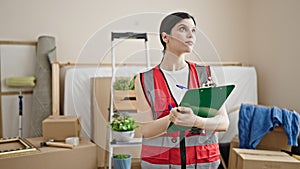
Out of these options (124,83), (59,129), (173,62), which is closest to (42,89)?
(59,129)

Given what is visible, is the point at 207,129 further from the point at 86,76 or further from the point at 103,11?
the point at 103,11

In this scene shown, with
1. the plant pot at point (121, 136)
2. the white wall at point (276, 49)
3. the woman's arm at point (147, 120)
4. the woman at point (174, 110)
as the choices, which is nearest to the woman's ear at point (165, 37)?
the woman at point (174, 110)

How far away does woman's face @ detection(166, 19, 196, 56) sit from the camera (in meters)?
0.87

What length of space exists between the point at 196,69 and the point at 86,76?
59.0 inches

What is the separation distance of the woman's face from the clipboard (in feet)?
0.41

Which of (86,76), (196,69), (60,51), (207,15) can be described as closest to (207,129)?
(196,69)

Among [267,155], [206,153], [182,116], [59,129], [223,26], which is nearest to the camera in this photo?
[182,116]

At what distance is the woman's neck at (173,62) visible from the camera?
0.88m

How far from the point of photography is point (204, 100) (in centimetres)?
84

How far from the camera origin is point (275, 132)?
2158 mm

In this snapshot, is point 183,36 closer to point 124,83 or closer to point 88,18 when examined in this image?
point 124,83

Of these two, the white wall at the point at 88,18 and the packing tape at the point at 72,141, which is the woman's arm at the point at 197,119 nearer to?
the packing tape at the point at 72,141

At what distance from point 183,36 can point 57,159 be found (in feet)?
4.56

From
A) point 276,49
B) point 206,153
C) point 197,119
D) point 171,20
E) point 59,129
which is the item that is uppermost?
point 276,49
